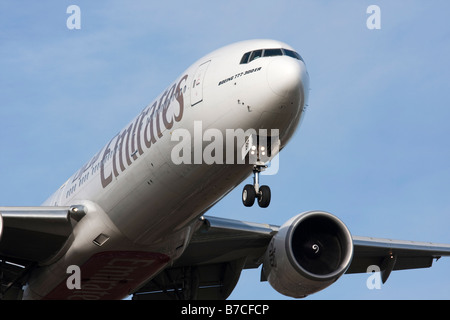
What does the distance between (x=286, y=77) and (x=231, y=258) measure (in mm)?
9618

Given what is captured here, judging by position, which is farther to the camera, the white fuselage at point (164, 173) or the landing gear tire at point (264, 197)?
the landing gear tire at point (264, 197)

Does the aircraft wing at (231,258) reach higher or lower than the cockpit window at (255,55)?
lower

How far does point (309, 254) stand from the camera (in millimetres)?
26906

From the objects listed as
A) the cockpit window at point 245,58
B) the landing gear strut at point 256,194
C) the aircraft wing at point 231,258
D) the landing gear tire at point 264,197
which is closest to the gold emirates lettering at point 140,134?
the cockpit window at point 245,58

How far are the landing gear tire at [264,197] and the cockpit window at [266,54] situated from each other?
2.76 m

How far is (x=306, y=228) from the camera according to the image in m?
27.0

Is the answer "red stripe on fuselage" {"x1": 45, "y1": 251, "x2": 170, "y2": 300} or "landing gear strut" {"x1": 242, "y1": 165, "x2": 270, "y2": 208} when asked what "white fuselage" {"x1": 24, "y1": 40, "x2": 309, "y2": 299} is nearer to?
"red stripe on fuselage" {"x1": 45, "y1": 251, "x2": 170, "y2": 300}

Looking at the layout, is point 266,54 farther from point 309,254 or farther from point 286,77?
point 309,254

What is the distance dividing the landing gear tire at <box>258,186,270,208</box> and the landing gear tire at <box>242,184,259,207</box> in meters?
0.15

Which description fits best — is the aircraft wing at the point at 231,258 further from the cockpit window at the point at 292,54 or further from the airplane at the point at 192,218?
the cockpit window at the point at 292,54

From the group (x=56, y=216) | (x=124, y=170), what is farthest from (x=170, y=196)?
(x=56, y=216)

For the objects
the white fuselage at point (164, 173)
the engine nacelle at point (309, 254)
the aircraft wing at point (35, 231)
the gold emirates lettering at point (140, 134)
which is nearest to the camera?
the white fuselage at point (164, 173)

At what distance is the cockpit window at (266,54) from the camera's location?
70.0 ft

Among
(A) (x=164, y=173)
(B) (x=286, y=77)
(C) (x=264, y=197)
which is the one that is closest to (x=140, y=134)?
(A) (x=164, y=173)
